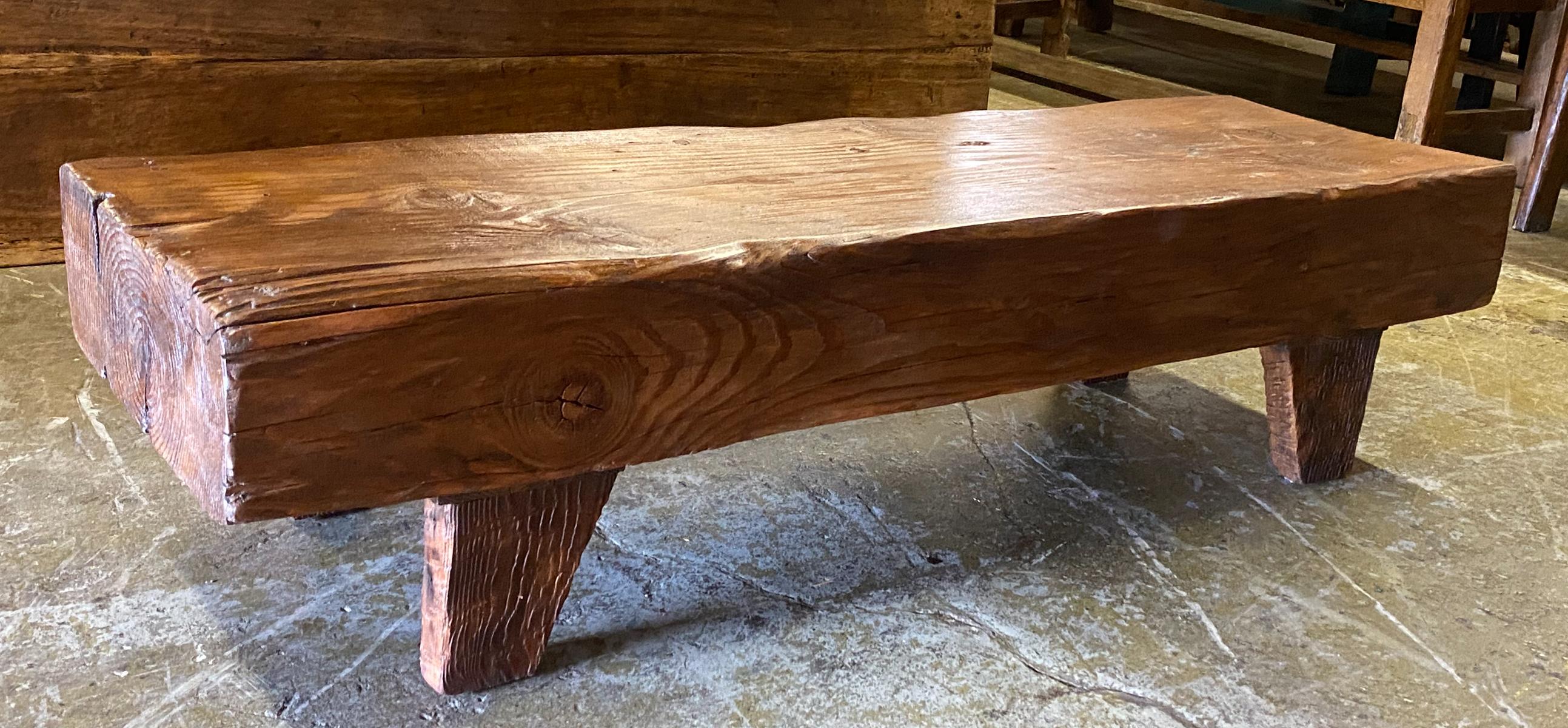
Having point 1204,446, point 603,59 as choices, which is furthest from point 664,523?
point 603,59

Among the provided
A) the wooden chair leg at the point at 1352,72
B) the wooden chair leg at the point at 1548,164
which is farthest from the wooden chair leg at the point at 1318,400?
the wooden chair leg at the point at 1352,72

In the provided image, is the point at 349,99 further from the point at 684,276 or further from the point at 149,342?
the point at 684,276

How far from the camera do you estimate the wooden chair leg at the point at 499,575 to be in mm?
1343

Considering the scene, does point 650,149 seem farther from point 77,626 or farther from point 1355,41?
point 1355,41

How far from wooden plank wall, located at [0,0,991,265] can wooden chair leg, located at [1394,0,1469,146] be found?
131 centimetres

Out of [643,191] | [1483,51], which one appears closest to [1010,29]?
[1483,51]

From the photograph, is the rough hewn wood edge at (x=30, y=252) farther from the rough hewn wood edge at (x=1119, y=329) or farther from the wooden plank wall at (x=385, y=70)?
the rough hewn wood edge at (x=1119, y=329)

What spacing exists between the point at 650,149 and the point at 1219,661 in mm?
933

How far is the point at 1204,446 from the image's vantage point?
2184 mm

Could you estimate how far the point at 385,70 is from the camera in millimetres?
2711

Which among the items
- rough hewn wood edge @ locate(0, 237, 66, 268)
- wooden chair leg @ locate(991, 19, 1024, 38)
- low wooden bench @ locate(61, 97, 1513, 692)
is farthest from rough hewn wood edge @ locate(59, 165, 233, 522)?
wooden chair leg @ locate(991, 19, 1024, 38)

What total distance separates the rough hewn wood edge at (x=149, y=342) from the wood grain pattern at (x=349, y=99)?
1196 mm

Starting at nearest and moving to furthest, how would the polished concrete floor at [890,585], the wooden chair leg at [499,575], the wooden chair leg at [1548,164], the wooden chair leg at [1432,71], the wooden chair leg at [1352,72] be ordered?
1. the wooden chair leg at [499,575]
2. the polished concrete floor at [890,585]
3. the wooden chair leg at [1432,71]
4. the wooden chair leg at [1548,164]
5. the wooden chair leg at [1352,72]

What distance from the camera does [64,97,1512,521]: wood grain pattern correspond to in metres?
1.17
